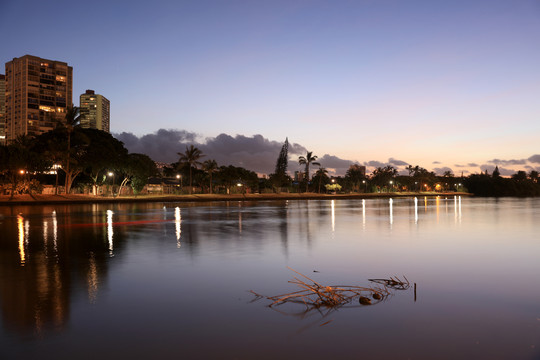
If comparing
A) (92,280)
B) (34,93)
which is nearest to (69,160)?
(92,280)

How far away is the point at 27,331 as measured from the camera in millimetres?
5504

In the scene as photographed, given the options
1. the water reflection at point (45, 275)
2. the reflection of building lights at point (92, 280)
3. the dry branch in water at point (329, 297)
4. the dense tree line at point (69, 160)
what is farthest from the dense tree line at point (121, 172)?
the dry branch in water at point (329, 297)

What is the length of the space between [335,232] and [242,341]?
13815 millimetres

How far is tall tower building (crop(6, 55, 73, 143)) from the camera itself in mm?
169750

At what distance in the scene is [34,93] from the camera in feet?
561

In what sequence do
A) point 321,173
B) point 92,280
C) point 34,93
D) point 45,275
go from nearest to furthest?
point 92,280 → point 45,275 → point 321,173 → point 34,93

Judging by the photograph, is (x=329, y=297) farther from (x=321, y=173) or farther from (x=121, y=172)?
(x=321, y=173)

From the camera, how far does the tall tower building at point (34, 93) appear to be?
169750 mm

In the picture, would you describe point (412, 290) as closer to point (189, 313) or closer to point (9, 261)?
point (189, 313)

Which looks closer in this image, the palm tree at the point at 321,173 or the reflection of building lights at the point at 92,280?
the reflection of building lights at the point at 92,280

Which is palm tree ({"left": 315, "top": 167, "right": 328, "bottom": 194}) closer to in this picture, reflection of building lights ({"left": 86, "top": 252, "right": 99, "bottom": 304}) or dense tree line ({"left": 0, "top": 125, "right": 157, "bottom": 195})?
dense tree line ({"left": 0, "top": 125, "right": 157, "bottom": 195})

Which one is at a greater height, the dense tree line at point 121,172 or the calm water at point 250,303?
the dense tree line at point 121,172

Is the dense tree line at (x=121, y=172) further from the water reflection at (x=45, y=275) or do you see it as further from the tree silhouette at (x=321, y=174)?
the water reflection at (x=45, y=275)

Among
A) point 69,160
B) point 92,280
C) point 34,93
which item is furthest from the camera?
point 34,93
